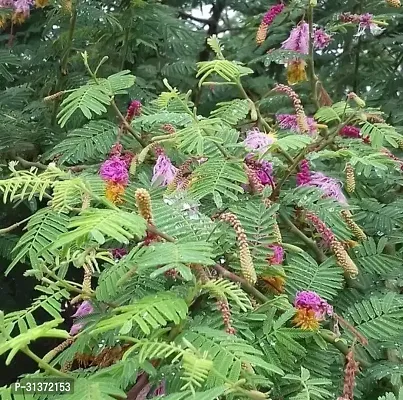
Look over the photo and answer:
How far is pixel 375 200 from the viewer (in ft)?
3.52

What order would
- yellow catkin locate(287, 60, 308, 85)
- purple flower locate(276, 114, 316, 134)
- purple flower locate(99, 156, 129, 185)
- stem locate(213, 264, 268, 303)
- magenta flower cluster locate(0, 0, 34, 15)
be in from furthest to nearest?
magenta flower cluster locate(0, 0, 34, 15)
yellow catkin locate(287, 60, 308, 85)
purple flower locate(276, 114, 316, 134)
purple flower locate(99, 156, 129, 185)
stem locate(213, 264, 268, 303)

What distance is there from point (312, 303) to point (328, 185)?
265 millimetres

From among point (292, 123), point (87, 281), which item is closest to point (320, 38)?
point (292, 123)

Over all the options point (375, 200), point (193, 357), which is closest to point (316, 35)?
point (375, 200)

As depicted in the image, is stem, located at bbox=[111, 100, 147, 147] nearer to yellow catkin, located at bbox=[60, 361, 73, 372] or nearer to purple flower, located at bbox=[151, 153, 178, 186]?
purple flower, located at bbox=[151, 153, 178, 186]

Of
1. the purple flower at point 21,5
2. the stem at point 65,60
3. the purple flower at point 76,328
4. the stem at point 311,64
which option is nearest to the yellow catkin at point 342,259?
the purple flower at point 76,328

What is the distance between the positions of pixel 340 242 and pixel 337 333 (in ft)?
0.48

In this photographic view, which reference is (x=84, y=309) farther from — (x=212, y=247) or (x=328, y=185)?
(x=328, y=185)

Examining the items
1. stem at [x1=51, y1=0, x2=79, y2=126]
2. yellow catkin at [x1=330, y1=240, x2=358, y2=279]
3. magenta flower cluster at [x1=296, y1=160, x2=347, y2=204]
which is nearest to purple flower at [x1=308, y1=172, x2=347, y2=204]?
magenta flower cluster at [x1=296, y1=160, x2=347, y2=204]

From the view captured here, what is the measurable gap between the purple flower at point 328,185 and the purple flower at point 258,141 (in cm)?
9

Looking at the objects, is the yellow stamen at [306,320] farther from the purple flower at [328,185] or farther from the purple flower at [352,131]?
the purple flower at [352,131]

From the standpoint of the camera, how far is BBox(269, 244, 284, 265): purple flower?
78 centimetres

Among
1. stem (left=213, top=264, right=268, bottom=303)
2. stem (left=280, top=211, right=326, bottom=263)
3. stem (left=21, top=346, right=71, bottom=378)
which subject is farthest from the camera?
stem (left=280, top=211, right=326, bottom=263)

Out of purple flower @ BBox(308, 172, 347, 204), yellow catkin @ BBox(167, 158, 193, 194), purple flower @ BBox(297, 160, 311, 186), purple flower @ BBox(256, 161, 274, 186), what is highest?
yellow catkin @ BBox(167, 158, 193, 194)
